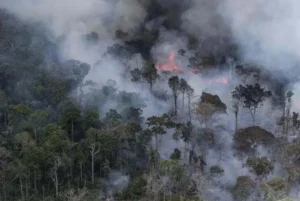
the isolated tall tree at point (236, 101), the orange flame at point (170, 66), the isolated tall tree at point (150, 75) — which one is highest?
the orange flame at point (170, 66)

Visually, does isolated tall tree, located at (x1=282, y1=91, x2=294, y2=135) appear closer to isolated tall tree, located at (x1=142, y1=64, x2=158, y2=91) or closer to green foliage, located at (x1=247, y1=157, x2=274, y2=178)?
green foliage, located at (x1=247, y1=157, x2=274, y2=178)

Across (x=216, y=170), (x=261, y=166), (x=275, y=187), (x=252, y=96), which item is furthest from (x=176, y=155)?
(x=252, y=96)

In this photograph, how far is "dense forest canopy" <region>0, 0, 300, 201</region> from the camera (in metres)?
45.3

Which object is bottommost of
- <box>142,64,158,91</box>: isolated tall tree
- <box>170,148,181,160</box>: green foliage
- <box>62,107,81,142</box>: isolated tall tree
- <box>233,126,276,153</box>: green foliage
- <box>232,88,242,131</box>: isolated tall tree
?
<box>170,148,181,160</box>: green foliage

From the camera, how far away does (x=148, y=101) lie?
203 feet

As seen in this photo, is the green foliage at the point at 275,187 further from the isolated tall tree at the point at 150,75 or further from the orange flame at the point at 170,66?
the orange flame at the point at 170,66

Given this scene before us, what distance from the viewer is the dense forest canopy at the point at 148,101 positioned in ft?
149

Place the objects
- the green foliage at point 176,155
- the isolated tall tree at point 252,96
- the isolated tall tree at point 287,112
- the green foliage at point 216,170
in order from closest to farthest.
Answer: the green foliage at point 216,170, the green foliage at point 176,155, the isolated tall tree at point 287,112, the isolated tall tree at point 252,96

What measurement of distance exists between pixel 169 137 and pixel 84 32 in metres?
26.4

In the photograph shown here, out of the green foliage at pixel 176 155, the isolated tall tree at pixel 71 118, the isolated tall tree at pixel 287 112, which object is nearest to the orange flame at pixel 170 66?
the isolated tall tree at pixel 287 112

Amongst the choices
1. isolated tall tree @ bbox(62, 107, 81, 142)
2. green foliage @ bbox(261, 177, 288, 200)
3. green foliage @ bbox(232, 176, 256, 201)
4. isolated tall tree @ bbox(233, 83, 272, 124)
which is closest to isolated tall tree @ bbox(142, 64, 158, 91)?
isolated tall tree @ bbox(233, 83, 272, 124)

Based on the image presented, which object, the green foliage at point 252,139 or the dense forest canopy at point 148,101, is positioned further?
the green foliage at point 252,139

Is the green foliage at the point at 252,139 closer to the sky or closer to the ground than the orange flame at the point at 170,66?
closer to the ground

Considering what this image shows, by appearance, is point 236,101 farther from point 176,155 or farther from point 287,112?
point 176,155
